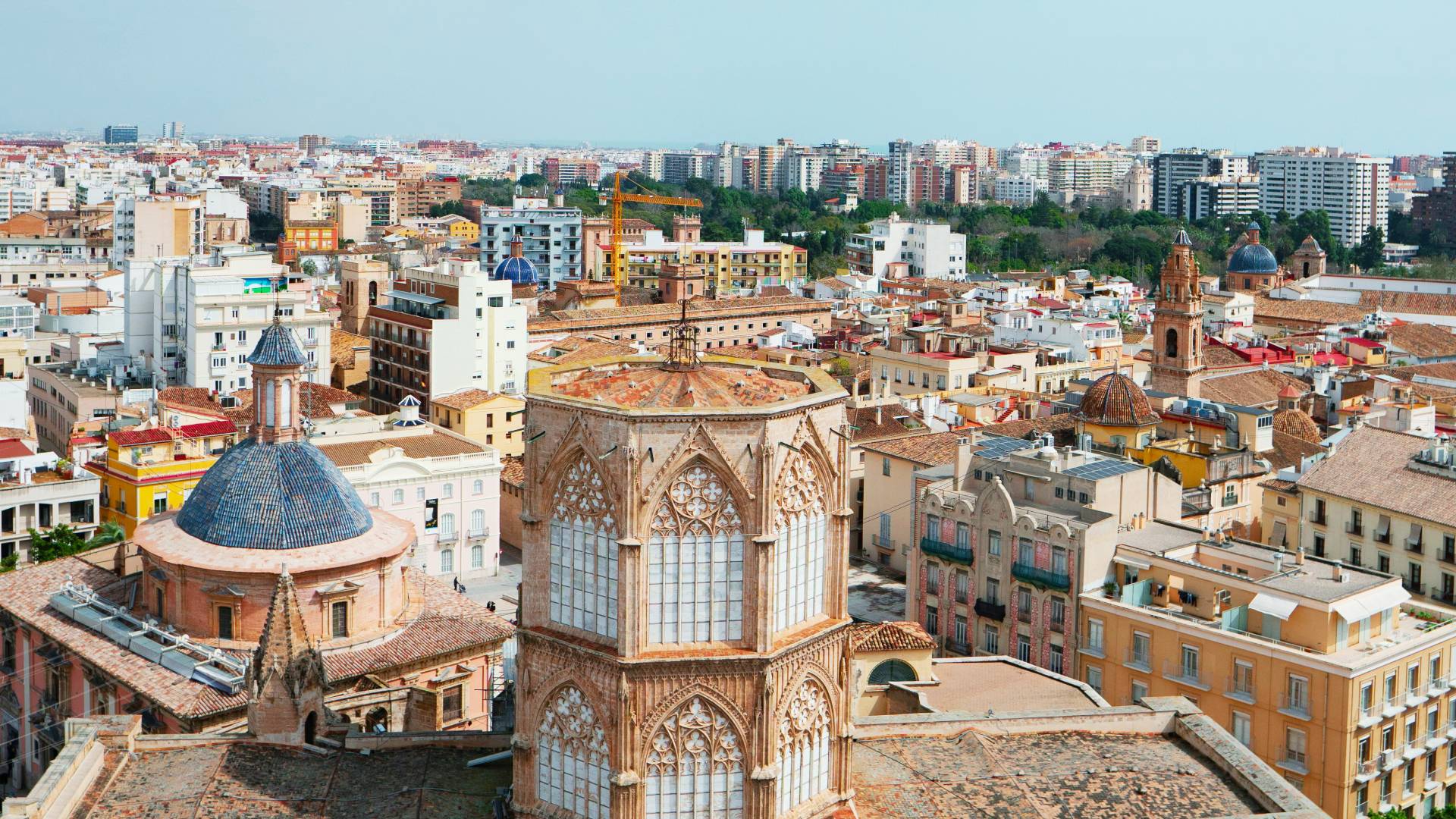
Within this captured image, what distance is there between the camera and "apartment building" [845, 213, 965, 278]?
418 ft

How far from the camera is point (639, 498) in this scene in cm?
1888

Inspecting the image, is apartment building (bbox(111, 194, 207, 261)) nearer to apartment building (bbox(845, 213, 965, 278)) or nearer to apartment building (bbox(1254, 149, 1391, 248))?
apartment building (bbox(845, 213, 965, 278))

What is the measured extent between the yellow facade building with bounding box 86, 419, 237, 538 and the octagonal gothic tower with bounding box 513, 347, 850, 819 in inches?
1092

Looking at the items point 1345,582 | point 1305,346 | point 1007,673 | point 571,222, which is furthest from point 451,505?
point 571,222

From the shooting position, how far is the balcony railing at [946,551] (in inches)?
1575

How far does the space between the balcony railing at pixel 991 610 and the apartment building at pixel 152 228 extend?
3328 inches

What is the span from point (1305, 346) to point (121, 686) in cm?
6328

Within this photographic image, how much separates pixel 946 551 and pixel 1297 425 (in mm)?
20341

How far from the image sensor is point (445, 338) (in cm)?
6744

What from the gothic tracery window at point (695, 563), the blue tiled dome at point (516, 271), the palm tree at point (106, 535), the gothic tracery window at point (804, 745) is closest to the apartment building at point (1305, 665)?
the gothic tracery window at point (804, 745)

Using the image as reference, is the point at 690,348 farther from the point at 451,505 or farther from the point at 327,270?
the point at 327,270

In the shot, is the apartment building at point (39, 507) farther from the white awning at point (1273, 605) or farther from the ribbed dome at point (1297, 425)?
the ribbed dome at point (1297, 425)

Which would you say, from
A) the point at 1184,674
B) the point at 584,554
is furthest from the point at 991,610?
the point at 584,554

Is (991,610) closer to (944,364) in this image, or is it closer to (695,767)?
(695,767)
